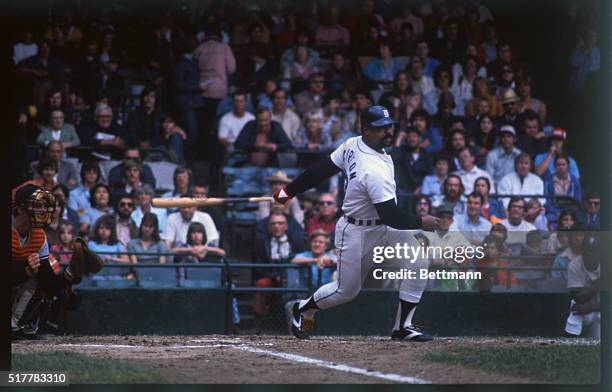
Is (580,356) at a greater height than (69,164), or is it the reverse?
(69,164)

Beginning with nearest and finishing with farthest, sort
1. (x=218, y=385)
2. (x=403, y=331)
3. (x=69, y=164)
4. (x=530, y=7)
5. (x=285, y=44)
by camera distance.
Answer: (x=218, y=385), (x=403, y=331), (x=69, y=164), (x=285, y=44), (x=530, y=7)

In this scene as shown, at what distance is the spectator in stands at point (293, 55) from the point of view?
577 inches

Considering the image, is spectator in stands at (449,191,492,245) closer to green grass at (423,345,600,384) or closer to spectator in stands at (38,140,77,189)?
green grass at (423,345,600,384)

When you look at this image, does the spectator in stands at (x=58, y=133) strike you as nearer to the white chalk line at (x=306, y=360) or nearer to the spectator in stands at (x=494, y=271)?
the white chalk line at (x=306, y=360)

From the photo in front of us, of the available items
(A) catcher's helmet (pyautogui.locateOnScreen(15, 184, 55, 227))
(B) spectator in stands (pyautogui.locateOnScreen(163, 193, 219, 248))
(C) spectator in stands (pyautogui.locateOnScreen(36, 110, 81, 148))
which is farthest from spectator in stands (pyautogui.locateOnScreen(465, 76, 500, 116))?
(A) catcher's helmet (pyautogui.locateOnScreen(15, 184, 55, 227))

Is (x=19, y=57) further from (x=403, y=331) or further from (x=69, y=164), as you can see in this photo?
(x=403, y=331)

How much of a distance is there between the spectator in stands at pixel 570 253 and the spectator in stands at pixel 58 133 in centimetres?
532

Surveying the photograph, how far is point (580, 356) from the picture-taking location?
26.4ft

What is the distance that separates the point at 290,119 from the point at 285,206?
5.55 feet

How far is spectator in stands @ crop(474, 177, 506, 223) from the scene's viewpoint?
497 inches

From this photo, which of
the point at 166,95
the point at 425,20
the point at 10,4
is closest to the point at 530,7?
the point at 425,20

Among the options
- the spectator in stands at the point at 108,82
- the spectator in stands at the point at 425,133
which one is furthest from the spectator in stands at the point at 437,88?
the spectator in stands at the point at 108,82

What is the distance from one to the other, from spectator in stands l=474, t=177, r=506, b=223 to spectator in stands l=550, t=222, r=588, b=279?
97cm

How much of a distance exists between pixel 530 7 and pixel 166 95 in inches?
202
